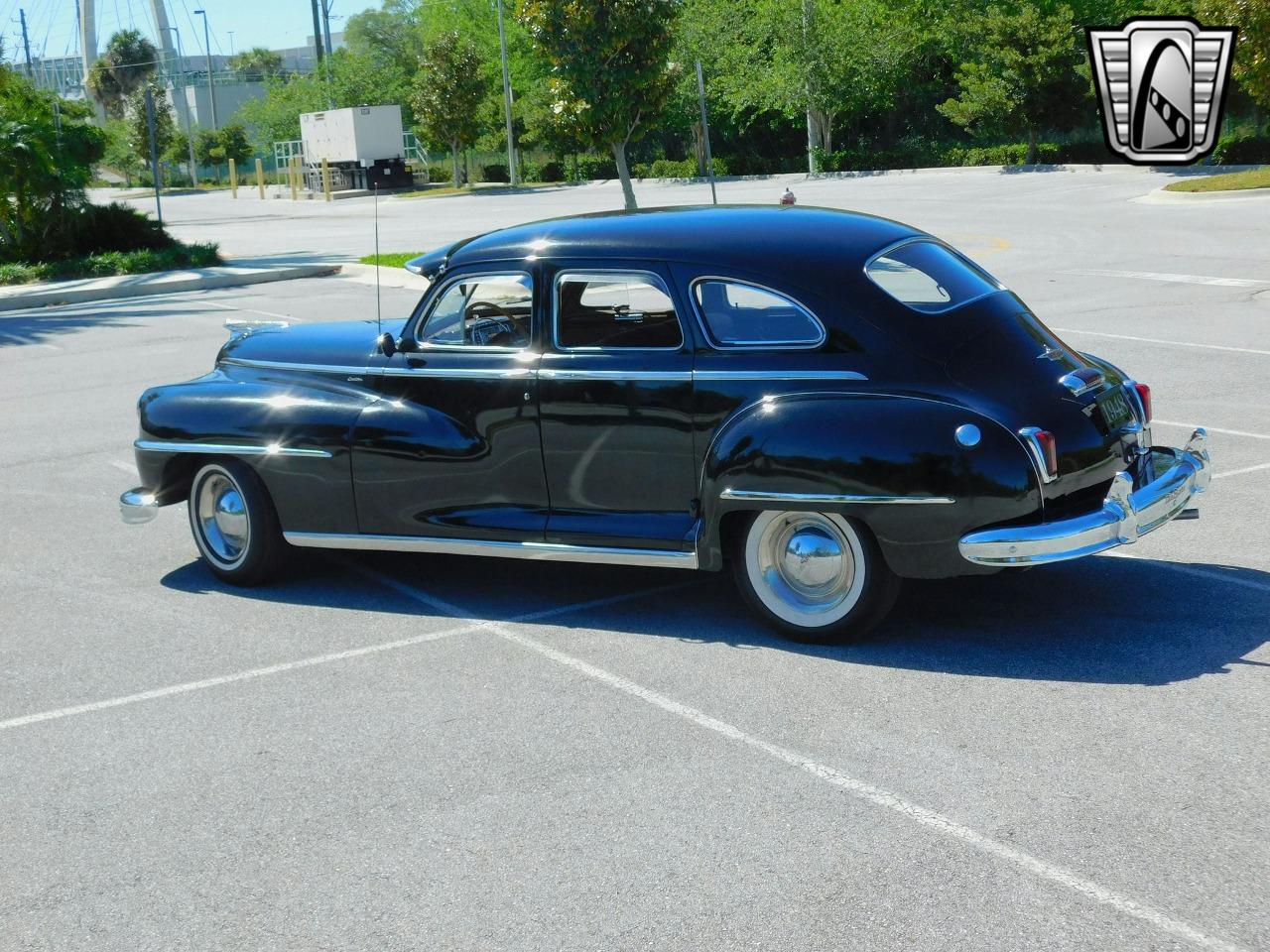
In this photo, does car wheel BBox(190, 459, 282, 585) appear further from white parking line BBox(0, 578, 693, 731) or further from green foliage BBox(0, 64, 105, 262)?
green foliage BBox(0, 64, 105, 262)

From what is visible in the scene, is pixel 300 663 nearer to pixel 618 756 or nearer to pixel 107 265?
pixel 618 756

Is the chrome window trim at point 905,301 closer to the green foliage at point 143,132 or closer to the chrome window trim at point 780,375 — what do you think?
the chrome window trim at point 780,375

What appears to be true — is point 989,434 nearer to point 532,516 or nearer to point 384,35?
point 532,516

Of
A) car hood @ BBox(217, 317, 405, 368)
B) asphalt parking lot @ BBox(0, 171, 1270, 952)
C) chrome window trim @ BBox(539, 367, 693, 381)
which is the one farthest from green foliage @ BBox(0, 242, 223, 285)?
chrome window trim @ BBox(539, 367, 693, 381)

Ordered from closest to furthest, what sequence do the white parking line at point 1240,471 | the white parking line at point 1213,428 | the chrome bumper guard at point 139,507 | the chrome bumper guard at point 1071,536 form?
the chrome bumper guard at point 1071,536 < the chrome bumper guard at point 139,507 < the white parking line at point 1240,471 < the white parking line at point 1213,428

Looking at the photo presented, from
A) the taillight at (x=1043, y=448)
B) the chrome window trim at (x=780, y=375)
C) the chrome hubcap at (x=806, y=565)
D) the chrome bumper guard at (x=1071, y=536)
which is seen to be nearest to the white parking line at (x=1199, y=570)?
the chrome bumper guard at (x=1071, y=536)

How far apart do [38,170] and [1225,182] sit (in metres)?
25.2

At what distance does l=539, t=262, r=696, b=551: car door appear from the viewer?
601 centimetres

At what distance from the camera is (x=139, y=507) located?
24.2ft

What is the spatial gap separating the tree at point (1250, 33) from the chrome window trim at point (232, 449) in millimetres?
25543

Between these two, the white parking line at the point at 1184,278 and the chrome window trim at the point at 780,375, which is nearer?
the chrome window trim at the point at 780,375

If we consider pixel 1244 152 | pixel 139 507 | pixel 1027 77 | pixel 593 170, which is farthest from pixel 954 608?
pixel 593 170

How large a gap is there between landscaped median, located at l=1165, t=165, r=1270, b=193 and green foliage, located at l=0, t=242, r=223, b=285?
21.0 meters

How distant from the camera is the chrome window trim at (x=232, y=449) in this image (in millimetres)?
6809
